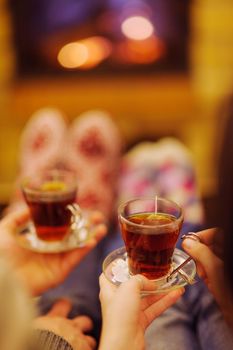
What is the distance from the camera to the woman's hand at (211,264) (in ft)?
2.37

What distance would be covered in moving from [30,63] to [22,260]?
155cm

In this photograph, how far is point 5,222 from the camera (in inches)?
41.7

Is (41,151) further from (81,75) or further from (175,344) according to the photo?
(175,344)

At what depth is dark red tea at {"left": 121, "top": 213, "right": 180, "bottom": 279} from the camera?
2.50 ft

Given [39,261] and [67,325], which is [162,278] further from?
[39,261]

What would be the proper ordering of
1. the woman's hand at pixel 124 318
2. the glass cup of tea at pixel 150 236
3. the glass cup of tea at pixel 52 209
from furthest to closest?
the glass cup of tea at pixel 52 209, the glass cup of tea at pixel 150 236, the woman's hand at pixel 124 318

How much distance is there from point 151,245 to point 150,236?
0.06 feet

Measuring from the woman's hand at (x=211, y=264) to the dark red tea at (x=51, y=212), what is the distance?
0.31 m

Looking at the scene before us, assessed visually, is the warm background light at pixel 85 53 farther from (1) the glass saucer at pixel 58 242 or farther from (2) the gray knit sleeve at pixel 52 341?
(2) the gray knit sleeve at pixel 52 341

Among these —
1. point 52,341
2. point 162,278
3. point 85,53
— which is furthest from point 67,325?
point 85,53

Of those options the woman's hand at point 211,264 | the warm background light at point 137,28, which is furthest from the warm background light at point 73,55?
the woman's hand at point 211,264

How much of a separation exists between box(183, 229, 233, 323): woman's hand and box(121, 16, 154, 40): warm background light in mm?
1710

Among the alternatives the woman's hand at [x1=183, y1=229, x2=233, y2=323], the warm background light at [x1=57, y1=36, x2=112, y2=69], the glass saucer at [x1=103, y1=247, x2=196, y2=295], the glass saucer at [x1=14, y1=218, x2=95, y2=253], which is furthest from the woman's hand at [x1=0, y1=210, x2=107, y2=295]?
the warm background light at [x1=57, y1=36, x2=112, y2=69]

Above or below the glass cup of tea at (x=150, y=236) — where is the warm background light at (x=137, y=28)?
above
